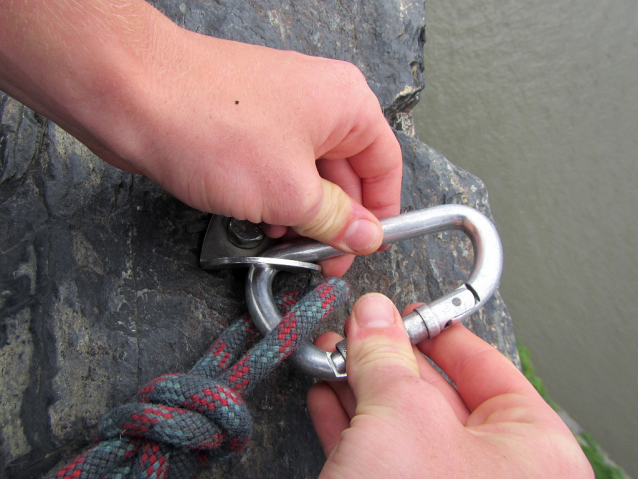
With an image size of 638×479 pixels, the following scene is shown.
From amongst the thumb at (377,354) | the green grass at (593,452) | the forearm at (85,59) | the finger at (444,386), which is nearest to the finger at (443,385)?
the finger at (444,386)

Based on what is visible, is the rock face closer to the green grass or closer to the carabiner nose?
the carabiner nose

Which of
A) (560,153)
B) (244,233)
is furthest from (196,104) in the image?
(560,153)

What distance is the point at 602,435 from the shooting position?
4.87 feet

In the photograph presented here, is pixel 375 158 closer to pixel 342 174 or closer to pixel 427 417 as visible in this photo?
pixel 342 174

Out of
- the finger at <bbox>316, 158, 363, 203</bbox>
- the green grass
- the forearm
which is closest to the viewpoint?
the forearm

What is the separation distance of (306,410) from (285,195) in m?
0.36

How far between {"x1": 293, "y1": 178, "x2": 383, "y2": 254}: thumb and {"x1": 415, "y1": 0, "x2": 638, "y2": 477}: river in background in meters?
1.15

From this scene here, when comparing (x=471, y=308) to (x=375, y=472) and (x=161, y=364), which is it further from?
(x=161, y=364)

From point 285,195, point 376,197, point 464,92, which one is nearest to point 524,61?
point 464,92

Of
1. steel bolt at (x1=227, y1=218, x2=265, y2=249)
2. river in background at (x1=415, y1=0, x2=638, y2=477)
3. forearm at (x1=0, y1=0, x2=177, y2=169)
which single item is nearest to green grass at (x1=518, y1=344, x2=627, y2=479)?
river in background at (x1=415, y1=0, x2=638, y2=477)

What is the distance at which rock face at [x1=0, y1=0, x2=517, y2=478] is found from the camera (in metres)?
0.62

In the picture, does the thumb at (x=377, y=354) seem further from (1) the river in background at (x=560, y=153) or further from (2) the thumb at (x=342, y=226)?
(1) the river in background at (x=560, y=153)

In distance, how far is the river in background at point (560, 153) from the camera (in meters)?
1.54

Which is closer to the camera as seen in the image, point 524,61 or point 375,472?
point 375,472
